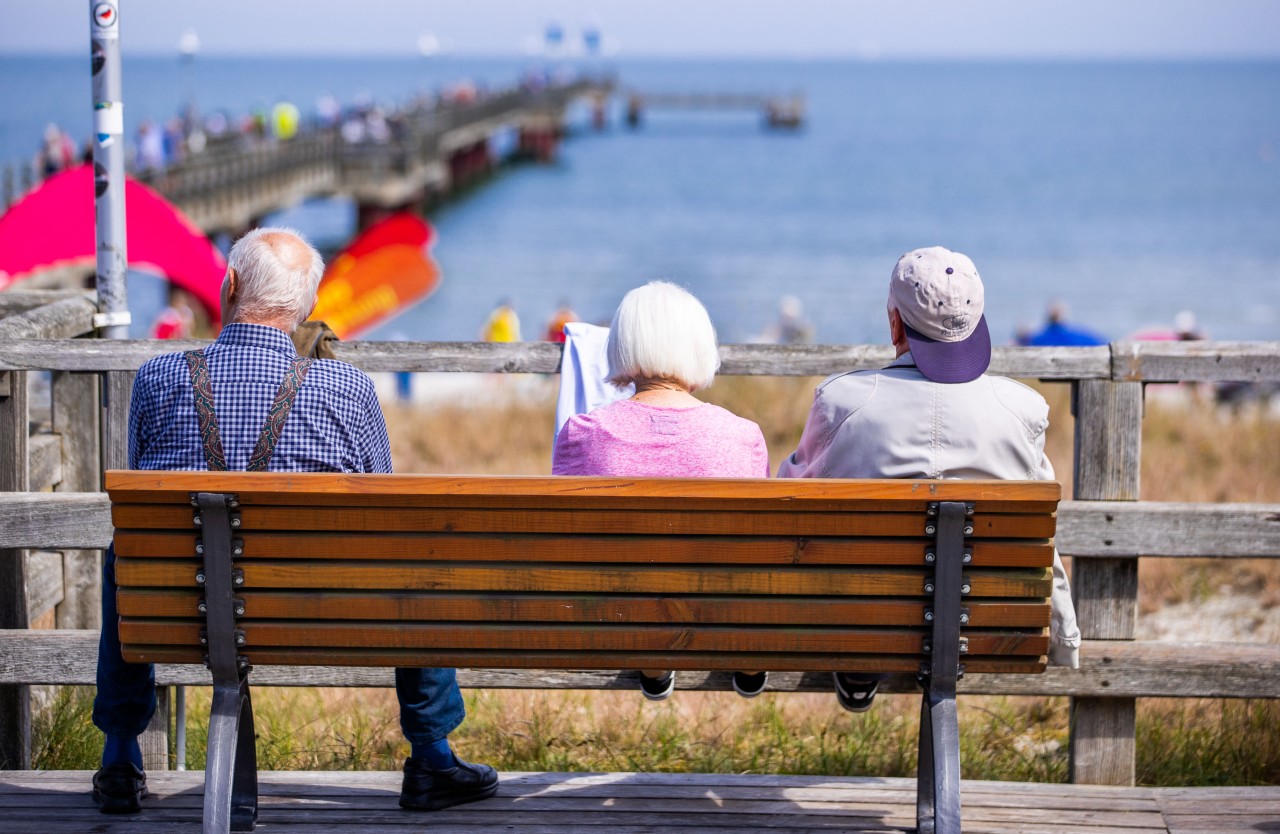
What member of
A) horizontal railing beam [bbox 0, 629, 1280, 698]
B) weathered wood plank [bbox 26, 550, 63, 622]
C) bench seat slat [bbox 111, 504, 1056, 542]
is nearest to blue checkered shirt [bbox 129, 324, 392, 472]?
bench seat slat [bbox 111, 504, 1056, 542]

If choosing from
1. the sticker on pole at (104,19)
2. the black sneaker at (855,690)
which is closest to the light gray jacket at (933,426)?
the black sneaker at (855,690)

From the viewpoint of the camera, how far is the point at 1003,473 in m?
2.93

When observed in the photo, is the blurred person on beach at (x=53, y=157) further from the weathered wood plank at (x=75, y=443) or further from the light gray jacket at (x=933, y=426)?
the light gray jacket at (x=933, y=426)

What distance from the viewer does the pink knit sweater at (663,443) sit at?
2.96m

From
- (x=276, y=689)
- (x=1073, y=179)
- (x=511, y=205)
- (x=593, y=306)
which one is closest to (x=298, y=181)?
(x=593, y=306)

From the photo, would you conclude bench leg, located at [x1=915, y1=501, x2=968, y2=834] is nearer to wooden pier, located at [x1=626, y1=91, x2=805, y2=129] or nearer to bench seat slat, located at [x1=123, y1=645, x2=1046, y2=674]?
bench seat slat, located at [x1=123, y1=645, x2=1046, y2=674]

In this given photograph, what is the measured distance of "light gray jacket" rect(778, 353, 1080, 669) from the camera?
2912mm

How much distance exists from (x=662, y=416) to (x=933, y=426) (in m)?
Answer: 0.57

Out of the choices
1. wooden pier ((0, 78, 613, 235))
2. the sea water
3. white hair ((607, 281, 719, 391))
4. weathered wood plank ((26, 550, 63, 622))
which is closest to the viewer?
white hair ((607, 281, 719, 391))

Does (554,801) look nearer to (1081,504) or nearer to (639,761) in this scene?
(639,761)

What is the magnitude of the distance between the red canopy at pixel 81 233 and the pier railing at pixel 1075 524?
88.4 inches

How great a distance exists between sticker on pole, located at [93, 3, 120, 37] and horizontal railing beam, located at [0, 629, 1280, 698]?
168cm

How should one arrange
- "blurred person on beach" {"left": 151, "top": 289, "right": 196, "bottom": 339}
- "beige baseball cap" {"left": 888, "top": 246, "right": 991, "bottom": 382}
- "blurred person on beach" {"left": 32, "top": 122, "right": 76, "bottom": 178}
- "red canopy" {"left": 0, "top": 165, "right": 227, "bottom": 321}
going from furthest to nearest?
1. "blurred person on beach" {"left": 32, "top": 122, "right": 76, "bottom": 178}
2. "blurred person on beach" {"left": 151, "top": 289, "right": 196, "bottom": 339}
3. "red canopy" {"left": 0, "top": 165, "right": 227, "bottom": 321}
4. "beige baseball cap" {"left": 888, "top": 246, "right": 991, "bottom": 382}

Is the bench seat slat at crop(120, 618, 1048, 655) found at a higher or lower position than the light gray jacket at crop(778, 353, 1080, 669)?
lower
